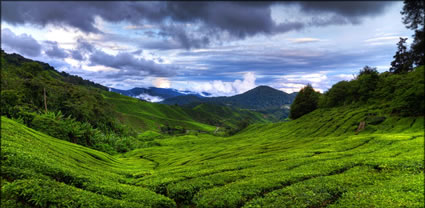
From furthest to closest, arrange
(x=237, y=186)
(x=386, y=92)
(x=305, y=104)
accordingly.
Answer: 1. (x=305, y=104)
2. (x=386, y=92)
3. (x=237, y=186)

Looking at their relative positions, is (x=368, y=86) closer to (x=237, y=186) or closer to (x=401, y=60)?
(x=401, y=60)

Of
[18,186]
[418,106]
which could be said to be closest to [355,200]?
[18,186]

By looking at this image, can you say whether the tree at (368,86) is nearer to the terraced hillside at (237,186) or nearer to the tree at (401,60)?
the tree at (401,60)

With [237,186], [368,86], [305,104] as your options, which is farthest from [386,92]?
[237,186]

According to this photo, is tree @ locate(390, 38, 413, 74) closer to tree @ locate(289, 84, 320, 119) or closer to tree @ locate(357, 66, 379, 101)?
tree @ locate(357, 66, 379, 101)

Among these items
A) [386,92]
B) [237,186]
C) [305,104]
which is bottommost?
[237,186]

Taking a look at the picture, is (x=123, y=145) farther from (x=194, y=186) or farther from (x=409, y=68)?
(x=409, y=68)

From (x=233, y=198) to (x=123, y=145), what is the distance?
87537mm

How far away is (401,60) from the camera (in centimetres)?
12588

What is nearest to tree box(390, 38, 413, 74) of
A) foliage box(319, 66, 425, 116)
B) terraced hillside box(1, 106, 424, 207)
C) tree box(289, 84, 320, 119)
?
foliage box(319, 66, 425, 116)

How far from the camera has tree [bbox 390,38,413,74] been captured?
380 ft

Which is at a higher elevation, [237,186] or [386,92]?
[386,92]

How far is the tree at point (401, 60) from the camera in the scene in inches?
4562

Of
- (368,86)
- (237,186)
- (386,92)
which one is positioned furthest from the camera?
Answer: (368,86)
